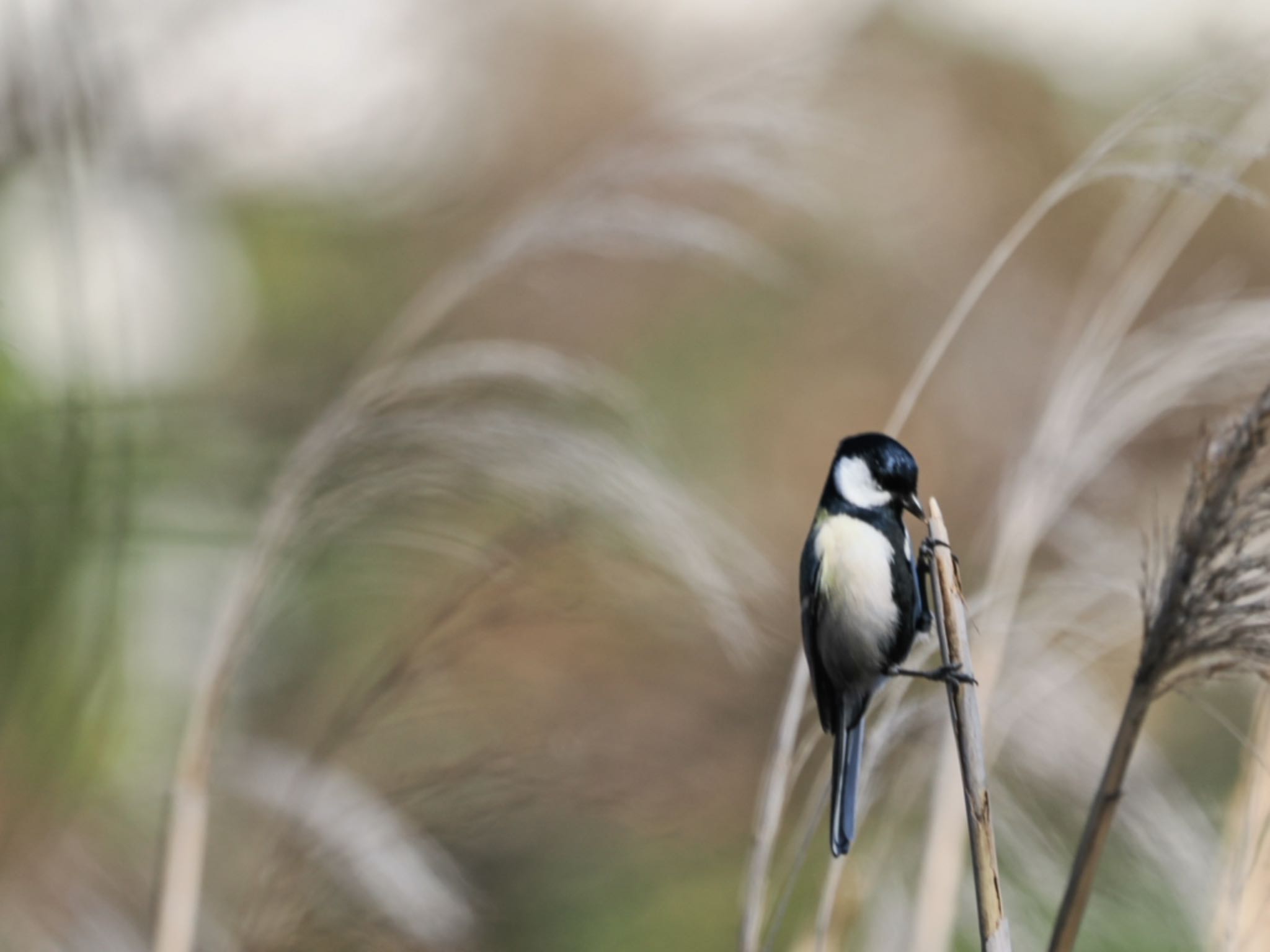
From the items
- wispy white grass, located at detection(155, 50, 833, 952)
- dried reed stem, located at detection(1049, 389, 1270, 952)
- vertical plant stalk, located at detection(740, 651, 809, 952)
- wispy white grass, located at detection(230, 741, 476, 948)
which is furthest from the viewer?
wispy white grass, located at detection(230, 741, 476, 948)

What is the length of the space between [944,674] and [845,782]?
83 millimetres

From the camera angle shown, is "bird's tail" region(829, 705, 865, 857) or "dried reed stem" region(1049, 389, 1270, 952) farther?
"dried reed stem" region(1049, 389, 1270, 952)

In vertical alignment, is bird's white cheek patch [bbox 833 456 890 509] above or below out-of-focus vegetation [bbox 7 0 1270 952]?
below

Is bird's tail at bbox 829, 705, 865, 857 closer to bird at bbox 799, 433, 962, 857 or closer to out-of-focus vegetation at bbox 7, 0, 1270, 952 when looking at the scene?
bird at bbox 799, 433, 962, 857

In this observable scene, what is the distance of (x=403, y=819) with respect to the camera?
1304mm

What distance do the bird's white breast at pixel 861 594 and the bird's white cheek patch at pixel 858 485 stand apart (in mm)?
Answer: 12

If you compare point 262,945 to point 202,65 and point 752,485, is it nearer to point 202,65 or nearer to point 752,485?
point 202,65

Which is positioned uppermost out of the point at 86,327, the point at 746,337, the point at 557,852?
the point at 746,337

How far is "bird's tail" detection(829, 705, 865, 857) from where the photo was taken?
2.20 ft

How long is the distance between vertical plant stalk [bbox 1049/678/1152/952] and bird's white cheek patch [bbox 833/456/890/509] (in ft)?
0.81

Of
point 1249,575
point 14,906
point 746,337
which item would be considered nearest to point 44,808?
point 14,906

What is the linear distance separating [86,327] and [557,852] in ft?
6.96

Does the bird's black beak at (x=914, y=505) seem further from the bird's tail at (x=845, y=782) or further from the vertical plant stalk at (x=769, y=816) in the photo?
the vertical plant stalk at (x=769, y=816)

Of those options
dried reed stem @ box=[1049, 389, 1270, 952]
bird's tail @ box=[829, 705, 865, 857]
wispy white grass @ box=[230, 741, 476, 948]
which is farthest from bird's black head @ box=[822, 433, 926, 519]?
wispy white grass @ box=[230, 741, 476, 948]
